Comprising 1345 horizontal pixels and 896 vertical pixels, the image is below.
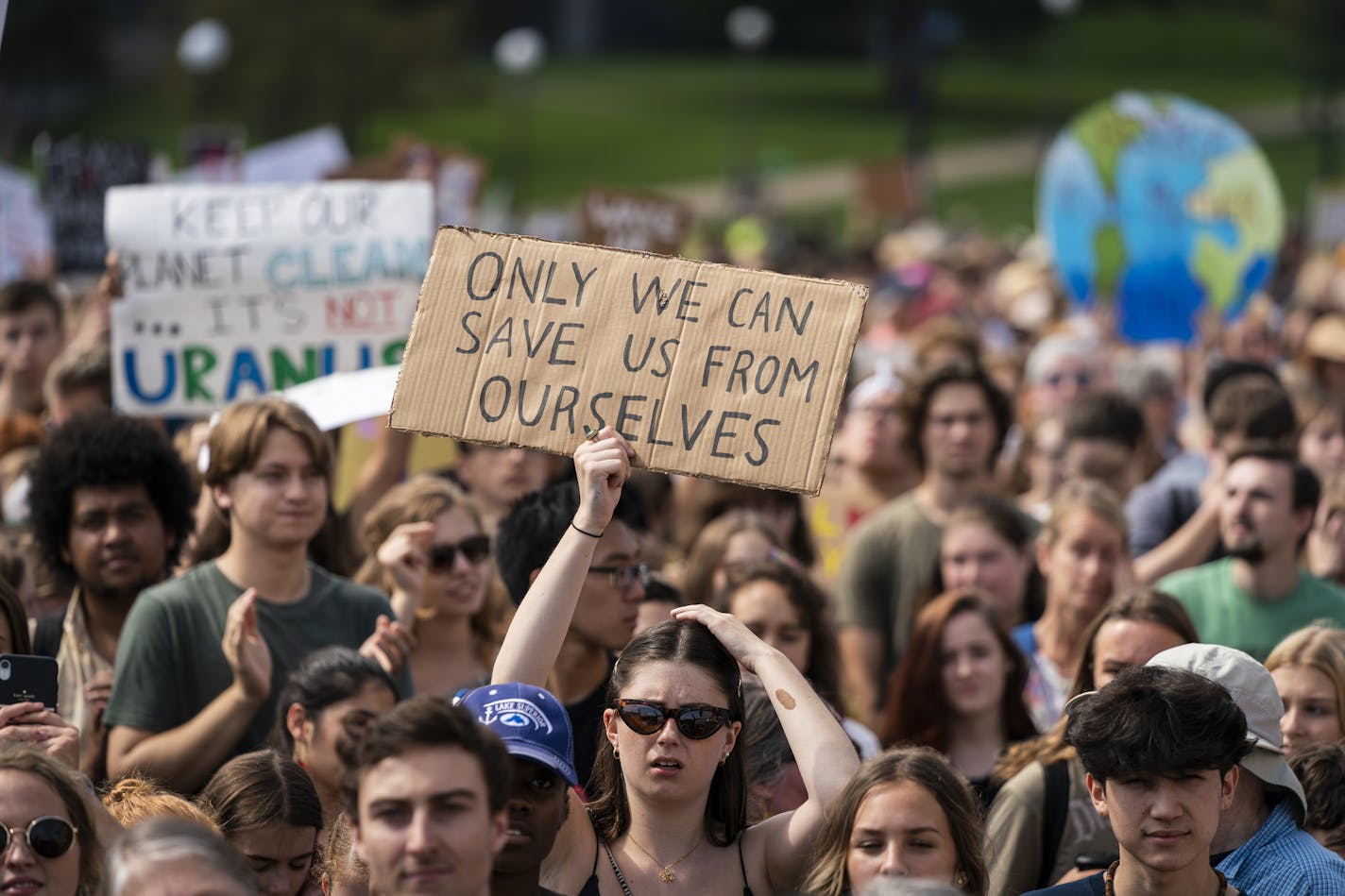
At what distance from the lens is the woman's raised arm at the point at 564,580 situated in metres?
4.43

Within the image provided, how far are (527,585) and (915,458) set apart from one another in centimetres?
284

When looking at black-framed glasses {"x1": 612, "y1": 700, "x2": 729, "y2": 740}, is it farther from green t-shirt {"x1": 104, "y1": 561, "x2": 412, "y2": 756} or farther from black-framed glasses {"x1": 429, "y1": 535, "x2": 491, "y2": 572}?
black-framed glasses {"x1": 429, "y1": 535, "x2": 491, "y2": 572}

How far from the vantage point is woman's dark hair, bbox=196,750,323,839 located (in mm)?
4516

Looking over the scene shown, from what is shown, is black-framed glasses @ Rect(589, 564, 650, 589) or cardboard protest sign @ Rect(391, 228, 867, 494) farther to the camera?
black-framed glasses @ Rect(589, 564, 650, 589)

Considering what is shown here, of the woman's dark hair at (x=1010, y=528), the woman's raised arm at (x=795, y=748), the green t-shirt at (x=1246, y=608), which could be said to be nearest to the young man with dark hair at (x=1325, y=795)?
the woman's raised arm at (x=795, y=748)

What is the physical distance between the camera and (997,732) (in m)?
6.28

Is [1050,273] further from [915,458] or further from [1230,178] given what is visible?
[915,458]

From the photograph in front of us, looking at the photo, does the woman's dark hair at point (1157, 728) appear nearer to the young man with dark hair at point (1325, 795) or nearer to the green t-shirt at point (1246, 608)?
the young man with dark hair at point (1325, 795)

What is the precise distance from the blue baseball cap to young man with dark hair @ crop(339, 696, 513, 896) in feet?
1.13

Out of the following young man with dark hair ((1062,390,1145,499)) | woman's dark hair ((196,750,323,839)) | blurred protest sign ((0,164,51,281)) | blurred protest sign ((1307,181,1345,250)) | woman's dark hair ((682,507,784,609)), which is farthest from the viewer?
blurred protest sign ((1307,181,1345,250))

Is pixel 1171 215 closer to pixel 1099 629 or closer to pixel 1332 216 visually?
pixel 1099 629

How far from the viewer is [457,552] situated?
6.17 meters

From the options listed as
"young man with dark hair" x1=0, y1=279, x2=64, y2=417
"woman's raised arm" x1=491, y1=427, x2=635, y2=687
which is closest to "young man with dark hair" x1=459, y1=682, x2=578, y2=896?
"woman's raised arm" x1=491, y1=427, x2=635, y2=687

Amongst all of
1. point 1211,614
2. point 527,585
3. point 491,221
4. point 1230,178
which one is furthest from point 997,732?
point 491,221
